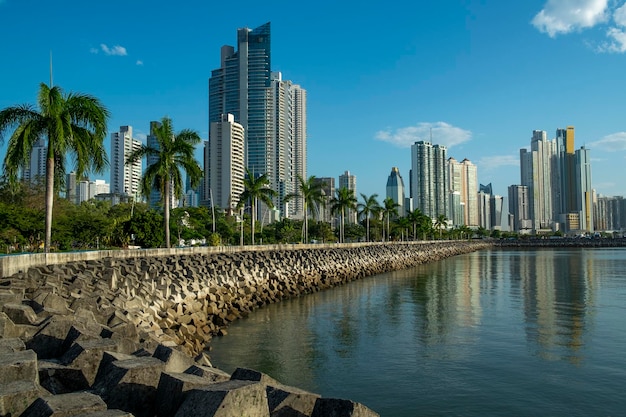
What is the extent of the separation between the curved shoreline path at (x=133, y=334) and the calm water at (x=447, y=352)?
197cm

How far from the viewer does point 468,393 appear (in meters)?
12.0

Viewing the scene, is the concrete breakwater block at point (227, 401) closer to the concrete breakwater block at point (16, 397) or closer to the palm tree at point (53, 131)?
the concrete breakwater block at point (16, 397)

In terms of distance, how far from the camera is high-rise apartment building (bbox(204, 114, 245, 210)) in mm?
156500

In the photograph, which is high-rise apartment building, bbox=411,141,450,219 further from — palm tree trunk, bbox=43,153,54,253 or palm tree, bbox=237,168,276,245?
palm tree trunk, bbox=43,153,54,253

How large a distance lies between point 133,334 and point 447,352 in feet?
32.5

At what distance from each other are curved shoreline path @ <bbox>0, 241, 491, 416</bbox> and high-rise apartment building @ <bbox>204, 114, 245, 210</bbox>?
12828 cm

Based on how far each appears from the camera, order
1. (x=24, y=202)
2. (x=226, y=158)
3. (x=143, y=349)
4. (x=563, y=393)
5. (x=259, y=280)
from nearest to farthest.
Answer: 1. (x=143, y=349)
2. (x=563, y=393)
3. (x=259, y=280)
4. (x=24, y=202)
5. (x=226, y=158)

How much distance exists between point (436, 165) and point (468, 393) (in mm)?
193515

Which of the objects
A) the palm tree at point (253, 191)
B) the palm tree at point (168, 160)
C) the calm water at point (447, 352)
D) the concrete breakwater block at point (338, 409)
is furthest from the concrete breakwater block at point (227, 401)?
the palm tree at point (253, 191)

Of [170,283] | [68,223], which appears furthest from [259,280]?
[68,223]

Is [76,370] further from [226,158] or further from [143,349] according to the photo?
[226,158]

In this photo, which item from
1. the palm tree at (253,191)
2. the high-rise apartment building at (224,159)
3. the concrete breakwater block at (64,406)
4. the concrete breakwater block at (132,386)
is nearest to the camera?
the concrete breakwater block at (64,406)

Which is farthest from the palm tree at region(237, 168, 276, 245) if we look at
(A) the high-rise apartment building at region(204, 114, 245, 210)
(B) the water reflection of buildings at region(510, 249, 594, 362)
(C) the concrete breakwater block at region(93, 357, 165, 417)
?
(A) the high-rise apartment building at region(204, 114, 245, 210)

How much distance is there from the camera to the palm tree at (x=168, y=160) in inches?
1276
